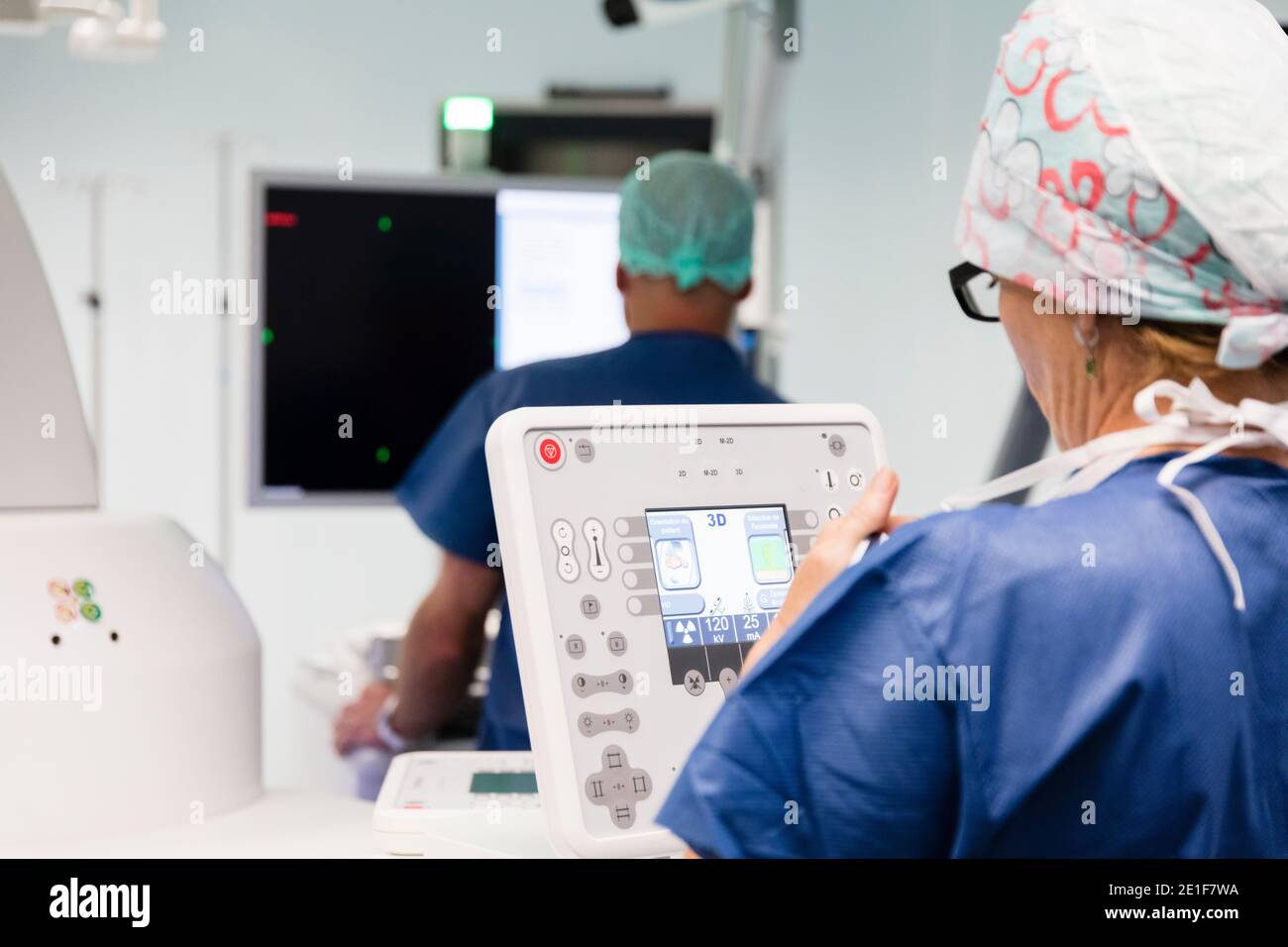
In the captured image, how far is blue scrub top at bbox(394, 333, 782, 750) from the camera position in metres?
1.58

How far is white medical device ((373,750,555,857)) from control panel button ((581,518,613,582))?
0.16m

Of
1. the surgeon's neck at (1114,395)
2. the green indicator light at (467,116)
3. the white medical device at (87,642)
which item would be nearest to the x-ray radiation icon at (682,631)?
the surgeon's neck at (1114,395)

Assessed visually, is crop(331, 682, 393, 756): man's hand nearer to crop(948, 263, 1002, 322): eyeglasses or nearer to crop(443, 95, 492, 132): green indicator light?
crop(443, 95, 492, 132): green indicator light

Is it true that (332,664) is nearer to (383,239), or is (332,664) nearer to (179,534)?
(383,239)

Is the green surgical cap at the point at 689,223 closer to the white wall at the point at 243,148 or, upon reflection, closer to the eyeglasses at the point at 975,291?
the eyeglasses at the point at 975,291

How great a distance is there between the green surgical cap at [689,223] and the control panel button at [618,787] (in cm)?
107

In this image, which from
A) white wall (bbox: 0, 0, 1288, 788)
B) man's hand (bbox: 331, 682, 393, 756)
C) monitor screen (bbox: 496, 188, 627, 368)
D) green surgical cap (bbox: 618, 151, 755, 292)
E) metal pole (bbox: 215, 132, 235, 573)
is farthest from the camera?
white wall (bbox: 0, 0, 1288, 788)

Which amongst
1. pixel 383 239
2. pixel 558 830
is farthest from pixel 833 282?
pixel 558 830

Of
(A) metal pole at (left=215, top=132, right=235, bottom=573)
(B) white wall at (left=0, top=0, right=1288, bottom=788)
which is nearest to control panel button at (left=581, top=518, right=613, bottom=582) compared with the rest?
(A) metal pole at (left=215, top=132, right=235, bottom=573)

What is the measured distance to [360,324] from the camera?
6.15 ft

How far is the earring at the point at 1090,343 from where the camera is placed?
0.69m

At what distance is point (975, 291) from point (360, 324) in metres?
1.23

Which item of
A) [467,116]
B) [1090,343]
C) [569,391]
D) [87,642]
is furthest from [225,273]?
[1090,343]

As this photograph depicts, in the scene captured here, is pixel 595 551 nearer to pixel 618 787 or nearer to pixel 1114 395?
pixel 618 787
